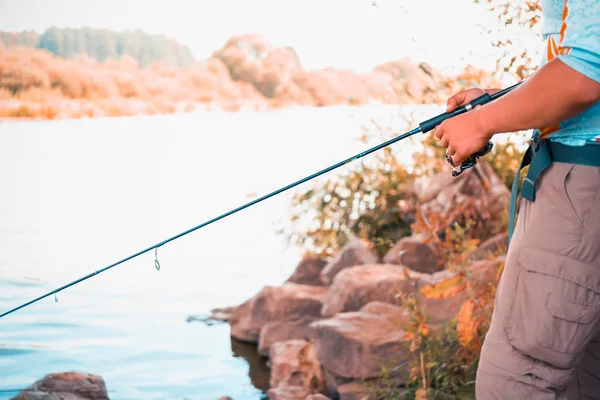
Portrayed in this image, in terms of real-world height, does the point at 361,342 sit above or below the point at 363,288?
below

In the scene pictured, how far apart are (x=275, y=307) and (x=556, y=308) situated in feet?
10.9

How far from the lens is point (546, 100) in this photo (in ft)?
4.83

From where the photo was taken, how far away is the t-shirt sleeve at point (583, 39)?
144 cm

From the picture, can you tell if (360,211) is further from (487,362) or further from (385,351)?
(487,362)

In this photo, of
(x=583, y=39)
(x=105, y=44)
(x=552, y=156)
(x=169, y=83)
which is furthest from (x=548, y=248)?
(x=169, y=83)

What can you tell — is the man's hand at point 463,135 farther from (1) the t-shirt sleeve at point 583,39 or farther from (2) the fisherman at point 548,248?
(1) the t-shirt sleeve at point 583,39

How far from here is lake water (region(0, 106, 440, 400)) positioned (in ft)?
14.8

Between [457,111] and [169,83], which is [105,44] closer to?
[169,83]

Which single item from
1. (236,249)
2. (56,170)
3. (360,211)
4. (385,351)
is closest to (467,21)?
(385,351)

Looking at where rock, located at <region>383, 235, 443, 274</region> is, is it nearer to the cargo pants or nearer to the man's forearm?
the cargo pants

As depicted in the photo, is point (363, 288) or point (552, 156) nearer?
point (552, 156)

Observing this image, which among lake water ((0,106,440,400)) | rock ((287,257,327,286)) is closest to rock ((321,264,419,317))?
lake water ((0,106,440,400))

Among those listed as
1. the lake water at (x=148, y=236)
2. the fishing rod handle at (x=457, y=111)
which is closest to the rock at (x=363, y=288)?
the lake water at (x=148, y=236)

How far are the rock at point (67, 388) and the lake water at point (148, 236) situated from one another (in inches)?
28.3
